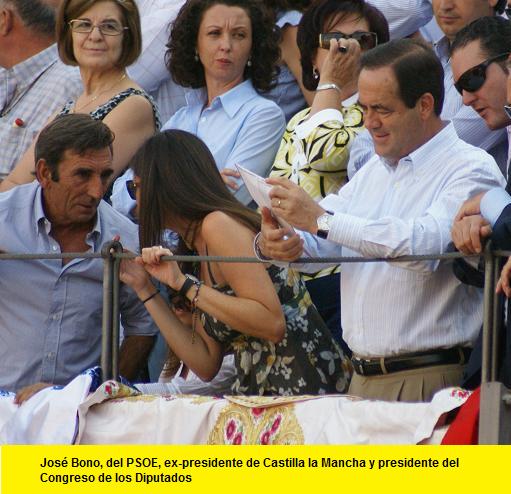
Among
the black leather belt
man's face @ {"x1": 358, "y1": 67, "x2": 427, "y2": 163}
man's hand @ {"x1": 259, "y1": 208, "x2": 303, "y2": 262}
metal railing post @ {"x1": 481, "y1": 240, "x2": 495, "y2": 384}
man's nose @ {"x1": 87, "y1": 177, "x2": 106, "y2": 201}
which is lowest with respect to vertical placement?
the black leather belt

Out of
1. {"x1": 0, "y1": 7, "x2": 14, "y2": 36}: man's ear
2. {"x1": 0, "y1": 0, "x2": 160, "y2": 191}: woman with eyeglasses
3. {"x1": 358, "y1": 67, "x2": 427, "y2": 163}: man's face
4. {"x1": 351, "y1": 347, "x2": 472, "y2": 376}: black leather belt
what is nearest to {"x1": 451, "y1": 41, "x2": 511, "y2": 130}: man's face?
{"x1": 358, "y1": 67, "x2": 427, "y2": 163}: man's face

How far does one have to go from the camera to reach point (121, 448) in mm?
5211

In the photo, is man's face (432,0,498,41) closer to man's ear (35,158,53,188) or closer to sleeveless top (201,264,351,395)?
sleeveless top (201,264,351,395)

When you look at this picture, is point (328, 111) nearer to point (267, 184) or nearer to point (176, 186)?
point (176, 186)

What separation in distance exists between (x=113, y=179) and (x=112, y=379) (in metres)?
1.57

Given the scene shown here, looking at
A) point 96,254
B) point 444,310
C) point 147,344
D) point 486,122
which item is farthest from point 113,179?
point 444,310

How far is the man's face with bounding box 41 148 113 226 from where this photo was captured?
6277 millimetres

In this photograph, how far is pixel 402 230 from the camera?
5004 millimetres

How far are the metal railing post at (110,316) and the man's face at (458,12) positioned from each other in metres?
1.96

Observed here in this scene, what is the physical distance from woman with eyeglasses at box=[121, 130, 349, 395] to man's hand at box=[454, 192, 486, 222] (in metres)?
0.92

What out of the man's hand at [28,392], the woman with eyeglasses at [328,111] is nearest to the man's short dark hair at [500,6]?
the woman with eyeglasses at [328,111]

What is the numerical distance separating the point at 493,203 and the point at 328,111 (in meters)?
1.61

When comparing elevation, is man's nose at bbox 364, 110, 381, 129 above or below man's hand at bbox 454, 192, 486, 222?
above

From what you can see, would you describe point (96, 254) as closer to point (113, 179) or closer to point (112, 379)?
point (112, 379)
